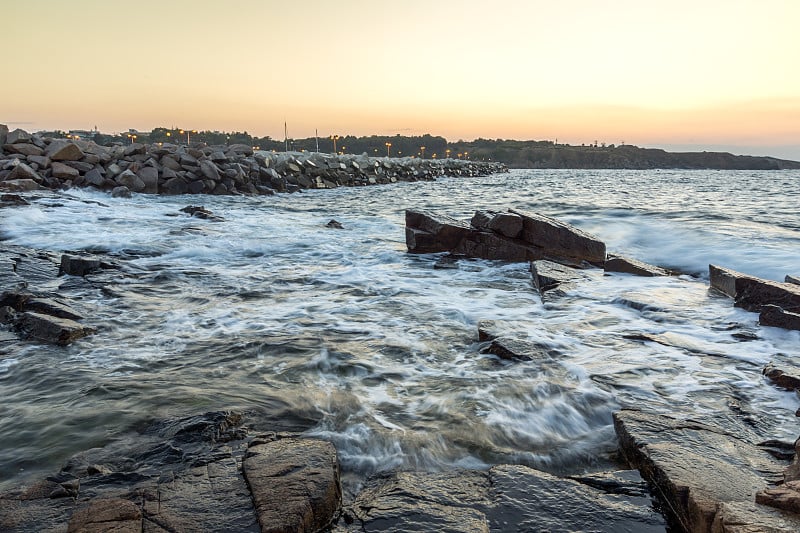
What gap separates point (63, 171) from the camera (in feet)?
63.5

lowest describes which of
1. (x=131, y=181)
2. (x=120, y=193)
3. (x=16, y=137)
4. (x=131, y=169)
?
(x=120, y=193)

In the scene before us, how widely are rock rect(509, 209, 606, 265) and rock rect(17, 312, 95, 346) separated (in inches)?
286

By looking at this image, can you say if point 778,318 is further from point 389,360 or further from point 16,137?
point 16,137

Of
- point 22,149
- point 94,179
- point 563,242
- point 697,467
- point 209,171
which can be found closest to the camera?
point 697,467

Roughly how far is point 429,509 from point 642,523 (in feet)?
3.11

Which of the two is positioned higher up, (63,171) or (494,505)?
(63,171)

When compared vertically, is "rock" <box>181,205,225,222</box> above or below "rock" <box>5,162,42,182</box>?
below

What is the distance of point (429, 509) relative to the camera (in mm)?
2246

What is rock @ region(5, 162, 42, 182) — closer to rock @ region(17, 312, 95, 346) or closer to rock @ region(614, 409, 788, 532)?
rock @ region(17, 312, 95, 346)

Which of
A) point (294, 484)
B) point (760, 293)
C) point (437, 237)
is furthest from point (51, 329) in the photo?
point (760, 293)

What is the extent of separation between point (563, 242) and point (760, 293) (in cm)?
351

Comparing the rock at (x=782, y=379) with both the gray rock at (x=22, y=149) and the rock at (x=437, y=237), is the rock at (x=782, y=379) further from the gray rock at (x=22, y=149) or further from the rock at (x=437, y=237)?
the gray rock at (x=22, y=149)

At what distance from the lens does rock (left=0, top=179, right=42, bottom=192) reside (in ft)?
54.2

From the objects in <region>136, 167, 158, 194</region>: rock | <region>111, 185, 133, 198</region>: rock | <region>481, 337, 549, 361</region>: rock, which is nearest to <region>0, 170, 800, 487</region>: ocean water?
<region>481, 337, 549, 361</region>: rock
